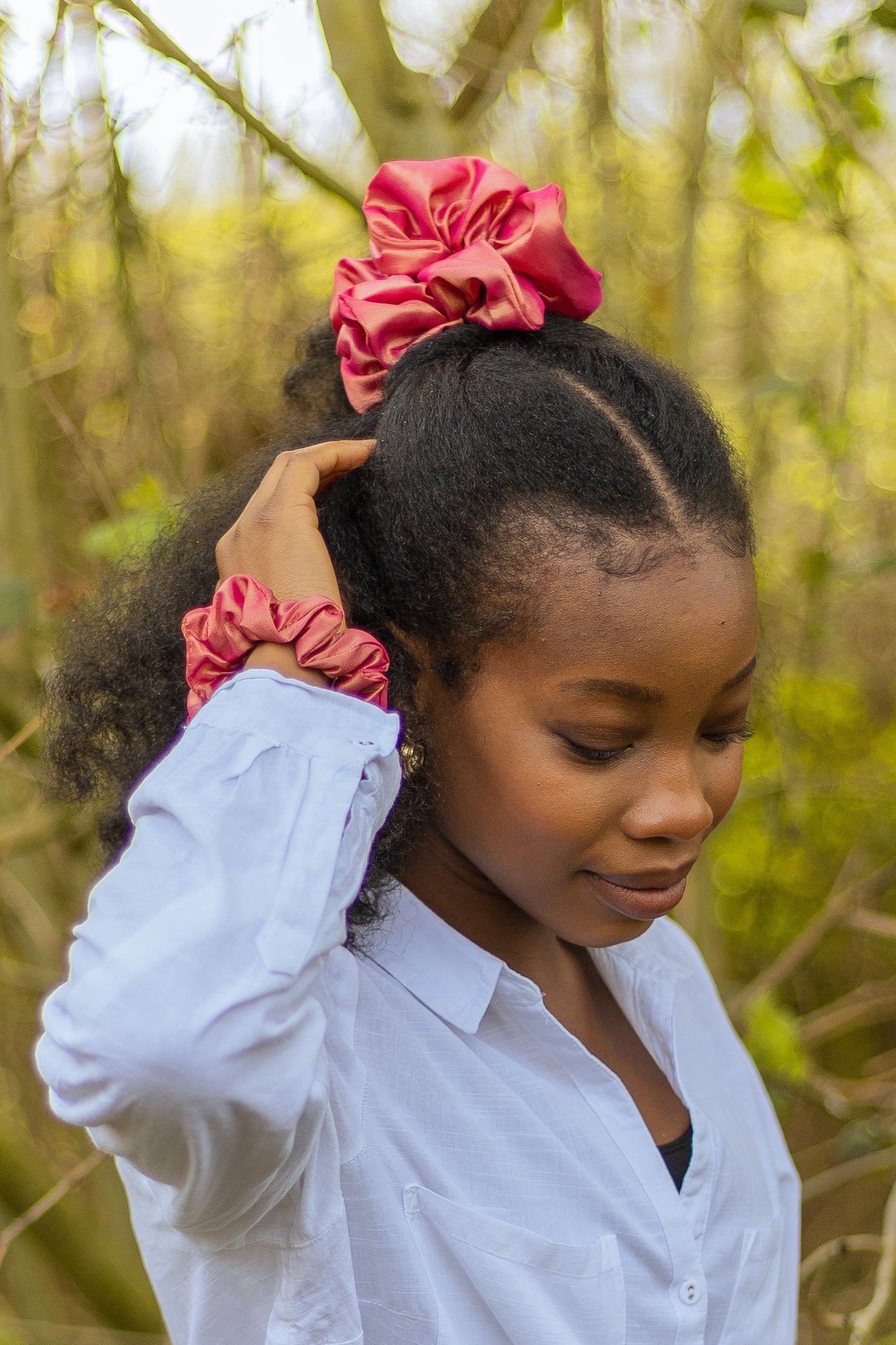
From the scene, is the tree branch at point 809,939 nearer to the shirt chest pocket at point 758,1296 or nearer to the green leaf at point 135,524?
the shirt chest pocket at point 758,1296

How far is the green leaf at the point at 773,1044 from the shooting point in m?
2.34

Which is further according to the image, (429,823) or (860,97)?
(860,97)

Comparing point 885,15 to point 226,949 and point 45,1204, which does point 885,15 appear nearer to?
point 226,949

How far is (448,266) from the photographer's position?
124 cm

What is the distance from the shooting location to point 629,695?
3.42ft

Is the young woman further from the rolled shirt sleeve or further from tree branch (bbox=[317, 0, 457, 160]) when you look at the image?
tree branch (bbox=[317, 0, 457, 160])

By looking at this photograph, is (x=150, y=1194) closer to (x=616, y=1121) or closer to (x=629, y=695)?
(x=616, y=1121)

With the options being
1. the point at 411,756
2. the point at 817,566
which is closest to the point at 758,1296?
the point at 411,756

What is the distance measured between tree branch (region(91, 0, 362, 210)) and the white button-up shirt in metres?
1.08

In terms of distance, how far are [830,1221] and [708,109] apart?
3016mm

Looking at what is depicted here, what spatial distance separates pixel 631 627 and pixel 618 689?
6 cm

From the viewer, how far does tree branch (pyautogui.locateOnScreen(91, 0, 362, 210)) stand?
5.11ft

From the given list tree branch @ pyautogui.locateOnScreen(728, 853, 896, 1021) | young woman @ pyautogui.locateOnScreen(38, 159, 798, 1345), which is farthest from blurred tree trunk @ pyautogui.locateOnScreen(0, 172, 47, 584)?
A: tree branch @ pyautogui.locateOnScreen(728, 853, 896, 1021)

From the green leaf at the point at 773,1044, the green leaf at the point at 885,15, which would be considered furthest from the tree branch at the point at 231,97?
the green leaf at the point at 773,1044
